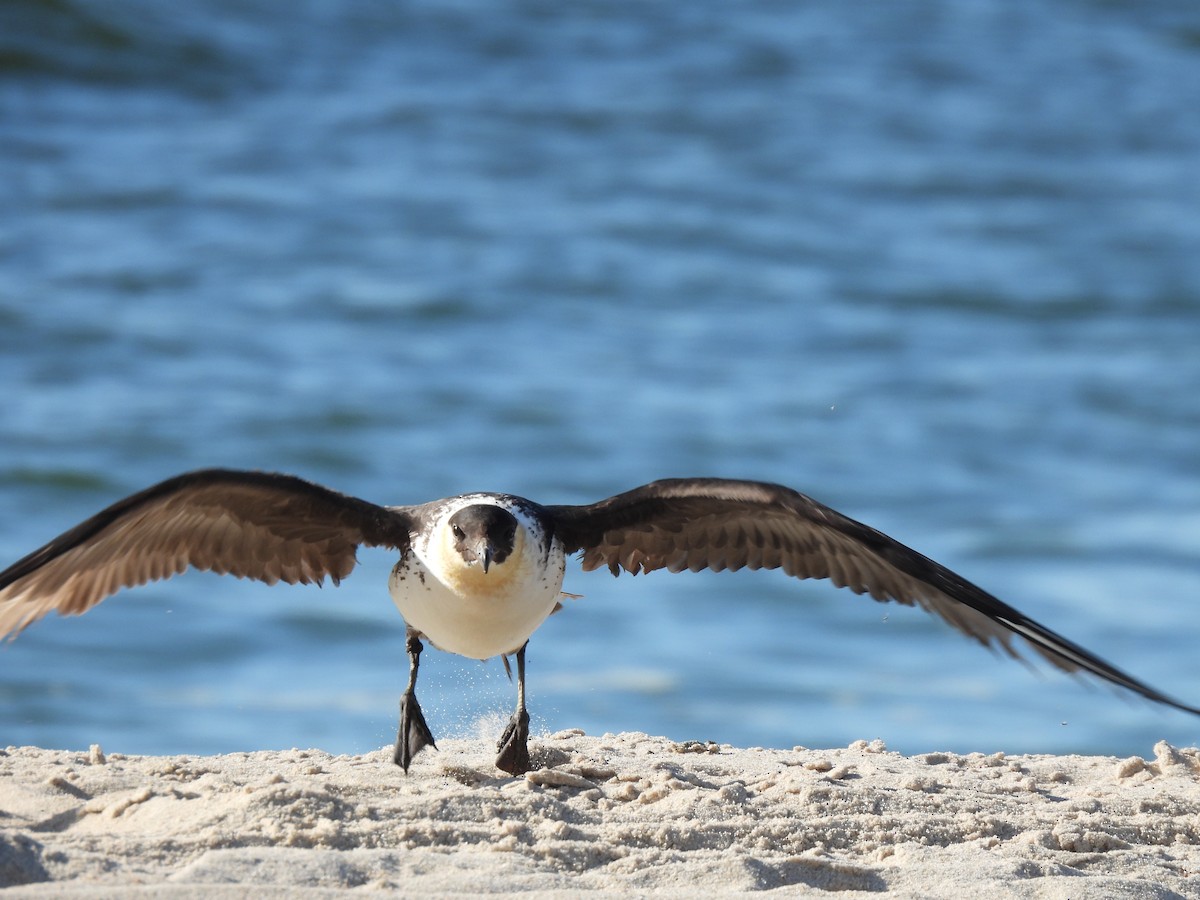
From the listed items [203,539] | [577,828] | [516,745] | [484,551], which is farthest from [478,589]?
[577,828]

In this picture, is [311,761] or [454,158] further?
[454,158]

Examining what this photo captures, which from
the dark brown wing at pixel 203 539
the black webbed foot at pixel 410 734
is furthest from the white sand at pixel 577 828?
the dark brown wing at pixel 203 539

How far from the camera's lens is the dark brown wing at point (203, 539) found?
19.0 feet

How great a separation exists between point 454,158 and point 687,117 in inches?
145

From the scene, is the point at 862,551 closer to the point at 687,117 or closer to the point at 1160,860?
the point at 1160,860

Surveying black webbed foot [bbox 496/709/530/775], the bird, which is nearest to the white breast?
the bird

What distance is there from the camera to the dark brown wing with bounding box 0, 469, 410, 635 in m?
5.78

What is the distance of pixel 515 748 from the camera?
6.34 metres

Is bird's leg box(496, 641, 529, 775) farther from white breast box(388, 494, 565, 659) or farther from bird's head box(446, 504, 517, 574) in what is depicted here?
bird's head box(446, 504, 517, 574)

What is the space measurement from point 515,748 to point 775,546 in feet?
4.84

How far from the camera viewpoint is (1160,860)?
5.77 meters

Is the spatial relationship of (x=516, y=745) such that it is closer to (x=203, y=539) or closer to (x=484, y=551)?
(x=484, y=551)

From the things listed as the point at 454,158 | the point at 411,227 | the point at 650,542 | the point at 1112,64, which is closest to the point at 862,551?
the point at 650,542

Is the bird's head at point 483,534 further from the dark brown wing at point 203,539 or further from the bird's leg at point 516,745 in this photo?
the bird's leg at point 516,745
